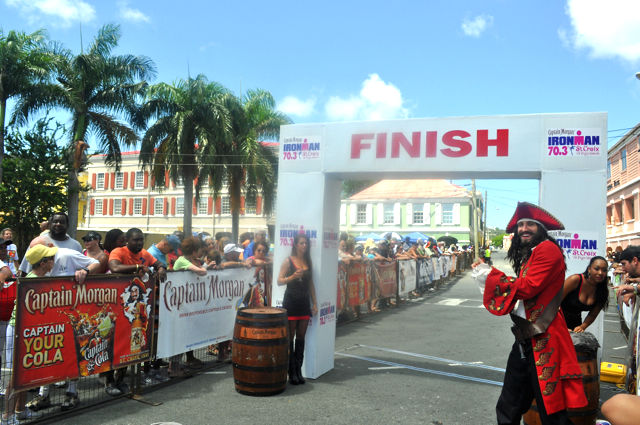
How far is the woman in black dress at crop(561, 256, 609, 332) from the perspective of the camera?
4.92m

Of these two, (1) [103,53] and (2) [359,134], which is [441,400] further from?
(1) [103,53]

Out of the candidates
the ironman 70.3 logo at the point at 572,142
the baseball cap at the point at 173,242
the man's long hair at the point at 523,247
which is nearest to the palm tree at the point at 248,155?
the baseball cap at the point at 173,242

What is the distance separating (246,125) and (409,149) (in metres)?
24.8

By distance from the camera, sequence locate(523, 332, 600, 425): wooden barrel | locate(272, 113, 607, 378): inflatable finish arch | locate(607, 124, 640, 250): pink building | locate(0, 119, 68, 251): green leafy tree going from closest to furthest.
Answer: locate(523, 332, 600, 425): wooden barrel
locate(272, 113, 607, 378): inflatable finish arch
locate(0, 119, 68, 251): green leafy tree
locate(607, 124, 640, 250): pink building

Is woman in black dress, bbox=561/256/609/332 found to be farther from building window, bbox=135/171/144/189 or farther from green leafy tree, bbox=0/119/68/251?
building window, bbox=135/171/144/189

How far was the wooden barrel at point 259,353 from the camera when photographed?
215 inches

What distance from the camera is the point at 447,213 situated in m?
51.0

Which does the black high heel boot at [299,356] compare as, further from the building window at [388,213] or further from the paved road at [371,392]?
the building window at [388,213]

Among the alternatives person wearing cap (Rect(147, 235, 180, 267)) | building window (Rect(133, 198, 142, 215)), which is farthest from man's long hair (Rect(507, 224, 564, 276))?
building window (Rect(133, 198, 142, 215))

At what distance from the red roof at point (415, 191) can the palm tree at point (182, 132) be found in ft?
94.0

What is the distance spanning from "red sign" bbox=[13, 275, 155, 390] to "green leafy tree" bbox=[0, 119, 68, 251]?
1691cm

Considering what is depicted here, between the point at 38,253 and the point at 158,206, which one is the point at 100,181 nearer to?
the point at 158,206

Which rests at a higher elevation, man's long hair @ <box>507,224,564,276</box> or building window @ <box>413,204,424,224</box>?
building window @ <box>413,204,424,224</box>

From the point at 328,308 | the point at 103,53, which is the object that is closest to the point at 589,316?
the point at 328,308
